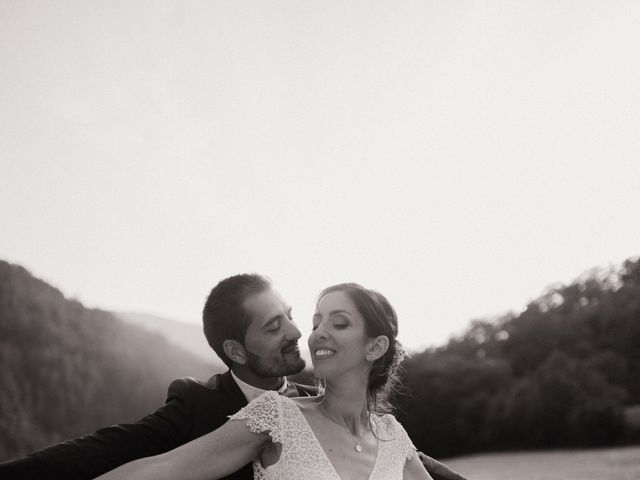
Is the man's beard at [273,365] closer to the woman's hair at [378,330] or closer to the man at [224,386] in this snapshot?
the man at [224,386]

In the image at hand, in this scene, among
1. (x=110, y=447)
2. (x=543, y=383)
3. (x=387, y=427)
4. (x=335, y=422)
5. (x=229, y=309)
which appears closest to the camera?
(x=110, y=447)

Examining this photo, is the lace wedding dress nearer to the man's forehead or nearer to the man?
the man

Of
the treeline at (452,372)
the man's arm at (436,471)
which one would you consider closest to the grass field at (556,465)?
the treeline at (452,372)

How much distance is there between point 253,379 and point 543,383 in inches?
706

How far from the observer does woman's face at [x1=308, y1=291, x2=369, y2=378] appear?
3406mm

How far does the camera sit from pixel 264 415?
3.15 metres

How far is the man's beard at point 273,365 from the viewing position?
3666mm

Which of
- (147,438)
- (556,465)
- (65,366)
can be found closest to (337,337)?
(147,438)

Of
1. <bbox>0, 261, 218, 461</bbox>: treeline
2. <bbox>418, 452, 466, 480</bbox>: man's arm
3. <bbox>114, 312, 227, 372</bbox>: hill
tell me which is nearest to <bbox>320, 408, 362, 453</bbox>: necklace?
<bbox>418, 452, 466, 480</bbox>: man's arm

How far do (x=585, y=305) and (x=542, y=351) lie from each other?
2507 mm

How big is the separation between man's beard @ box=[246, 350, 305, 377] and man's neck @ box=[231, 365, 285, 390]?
5 cm

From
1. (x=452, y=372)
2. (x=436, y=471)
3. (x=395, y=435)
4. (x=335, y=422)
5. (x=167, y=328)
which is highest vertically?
(x=167, y=328)

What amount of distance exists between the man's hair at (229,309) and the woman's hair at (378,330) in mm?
456

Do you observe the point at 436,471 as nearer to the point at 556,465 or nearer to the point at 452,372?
the point at 556,465
